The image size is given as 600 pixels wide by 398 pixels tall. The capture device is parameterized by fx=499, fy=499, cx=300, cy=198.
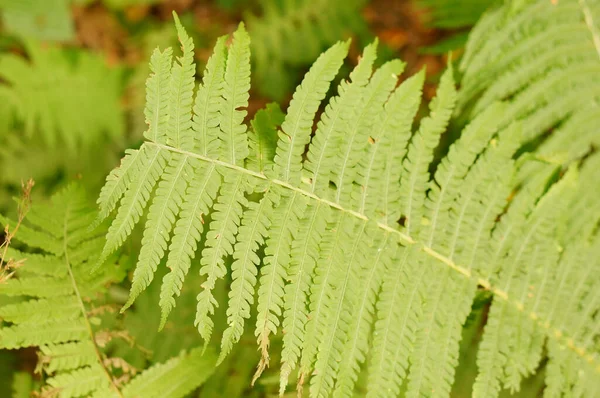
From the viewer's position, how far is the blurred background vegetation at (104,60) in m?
2.89

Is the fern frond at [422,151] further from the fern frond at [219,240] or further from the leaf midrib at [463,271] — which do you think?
the fern frond at [219,240]

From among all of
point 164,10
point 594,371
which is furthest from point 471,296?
point 164,10

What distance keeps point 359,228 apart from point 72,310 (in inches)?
35.0

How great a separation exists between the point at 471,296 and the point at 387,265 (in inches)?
11.6

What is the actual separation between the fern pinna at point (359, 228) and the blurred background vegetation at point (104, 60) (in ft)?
4.30

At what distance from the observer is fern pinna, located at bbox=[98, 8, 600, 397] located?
4.13ft

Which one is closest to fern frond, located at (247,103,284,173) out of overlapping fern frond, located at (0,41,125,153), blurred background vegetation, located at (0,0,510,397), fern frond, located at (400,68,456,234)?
fern frond, located at (400,68,456,234)

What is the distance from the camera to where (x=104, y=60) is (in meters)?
3.21

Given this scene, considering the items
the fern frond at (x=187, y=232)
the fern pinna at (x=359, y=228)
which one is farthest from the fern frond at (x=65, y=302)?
the fern frond at (x=187, y=232)

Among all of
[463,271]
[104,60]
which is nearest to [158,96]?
[463,271]

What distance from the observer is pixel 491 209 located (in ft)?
4.94

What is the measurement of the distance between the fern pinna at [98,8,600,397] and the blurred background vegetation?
1310 millimetres

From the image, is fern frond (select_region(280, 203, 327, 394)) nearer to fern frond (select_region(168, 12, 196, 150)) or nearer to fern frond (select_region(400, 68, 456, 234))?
fern frond (select_region(400, 68, 456, 234))

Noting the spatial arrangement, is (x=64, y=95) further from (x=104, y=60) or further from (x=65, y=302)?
(x=65, y=302)
